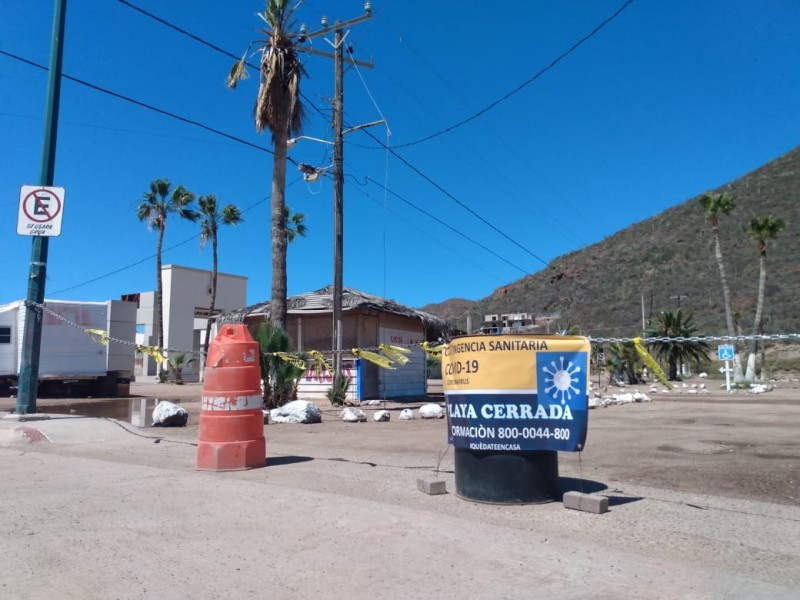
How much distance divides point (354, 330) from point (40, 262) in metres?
13.2

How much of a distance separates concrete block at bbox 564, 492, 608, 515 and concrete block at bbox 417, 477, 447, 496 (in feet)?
4.46

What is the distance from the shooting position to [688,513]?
634cm

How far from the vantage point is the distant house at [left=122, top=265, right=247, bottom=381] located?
54.1 metres

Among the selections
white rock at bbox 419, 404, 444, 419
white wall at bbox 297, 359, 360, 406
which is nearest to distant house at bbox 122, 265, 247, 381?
white wall at bbox 297, 359, 360, 406

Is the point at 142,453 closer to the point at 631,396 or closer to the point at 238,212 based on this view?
the point at 631,396

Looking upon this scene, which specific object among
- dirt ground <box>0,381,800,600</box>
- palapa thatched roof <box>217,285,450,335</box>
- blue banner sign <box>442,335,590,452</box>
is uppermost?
palapa thatched roof <box>217,285,450,335</box>

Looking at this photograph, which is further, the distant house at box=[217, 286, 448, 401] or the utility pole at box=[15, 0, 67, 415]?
the distant house at box=[217, 286, 448, 401]

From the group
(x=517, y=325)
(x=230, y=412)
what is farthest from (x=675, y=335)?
(x=230, y=412)

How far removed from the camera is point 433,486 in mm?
7145

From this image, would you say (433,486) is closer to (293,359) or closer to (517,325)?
(293,359)

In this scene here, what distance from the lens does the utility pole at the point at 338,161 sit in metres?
Answer: 20.3

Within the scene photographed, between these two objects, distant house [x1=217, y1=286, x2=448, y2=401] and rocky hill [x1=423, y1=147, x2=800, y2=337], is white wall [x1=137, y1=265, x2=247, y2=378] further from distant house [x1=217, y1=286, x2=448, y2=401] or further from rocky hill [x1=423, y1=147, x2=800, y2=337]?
distant house [x1=217, y1=286, x2=448, y2=401]

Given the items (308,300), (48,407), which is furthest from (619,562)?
(48,407)

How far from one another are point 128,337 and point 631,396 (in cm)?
2077
